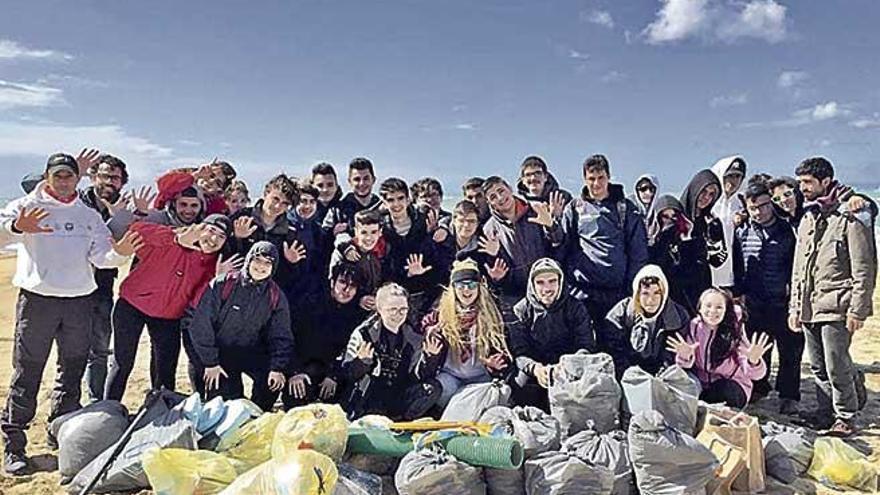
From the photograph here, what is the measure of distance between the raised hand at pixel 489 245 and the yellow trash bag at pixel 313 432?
81.1 inches

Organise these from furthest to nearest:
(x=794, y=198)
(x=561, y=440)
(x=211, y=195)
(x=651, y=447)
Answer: (x=794, y=198)
(x=211, y=195)
(x=561, y=440)
(x=651, y=447)

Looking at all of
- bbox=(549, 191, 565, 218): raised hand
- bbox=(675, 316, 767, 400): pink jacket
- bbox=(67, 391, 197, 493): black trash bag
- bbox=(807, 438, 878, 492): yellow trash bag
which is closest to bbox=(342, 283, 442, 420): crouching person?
bbox=(67, 391, 197, 493): black trash bag

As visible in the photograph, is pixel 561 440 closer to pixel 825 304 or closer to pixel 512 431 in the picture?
pixel 512 431

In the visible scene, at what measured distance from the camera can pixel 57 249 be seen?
509 cm

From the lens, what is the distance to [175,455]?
423cm

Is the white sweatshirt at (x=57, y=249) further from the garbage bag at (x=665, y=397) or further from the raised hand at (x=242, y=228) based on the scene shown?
the garbage bag at (x=665, y=397)

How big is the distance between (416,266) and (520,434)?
2.06 metres

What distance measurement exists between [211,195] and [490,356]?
110 inches

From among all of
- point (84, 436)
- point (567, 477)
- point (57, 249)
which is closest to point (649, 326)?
point (567, 477)

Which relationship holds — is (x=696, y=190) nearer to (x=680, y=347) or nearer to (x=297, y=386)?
(x=680, y=347)

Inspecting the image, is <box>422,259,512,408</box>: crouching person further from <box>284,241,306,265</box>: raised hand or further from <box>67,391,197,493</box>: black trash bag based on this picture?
<box>67,391,197,493</box>: black trash bag

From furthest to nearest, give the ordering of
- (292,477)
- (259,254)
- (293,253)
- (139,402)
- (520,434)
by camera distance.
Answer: (139,402)
(293,253)
(259,254)
(520,434)
(292,477)

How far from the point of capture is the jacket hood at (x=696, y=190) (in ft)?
21.8

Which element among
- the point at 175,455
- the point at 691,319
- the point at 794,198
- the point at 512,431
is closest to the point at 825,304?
the point at 691,319
